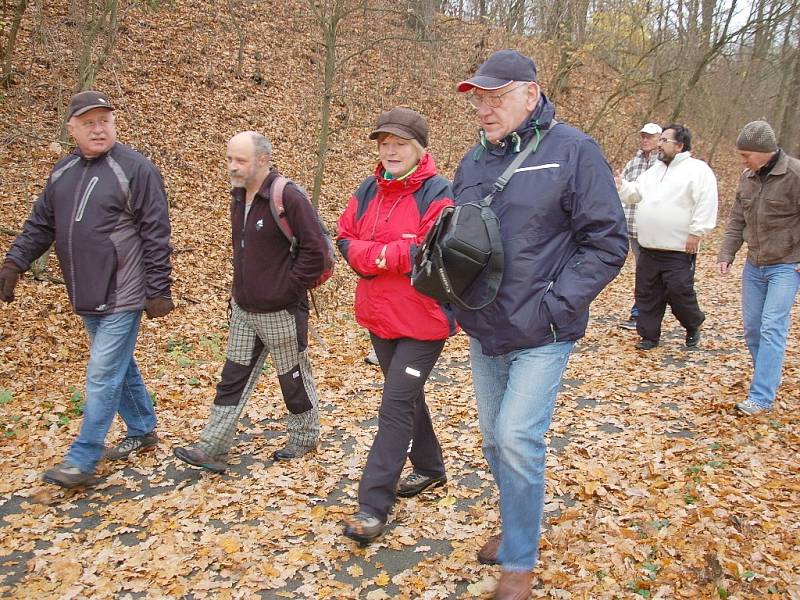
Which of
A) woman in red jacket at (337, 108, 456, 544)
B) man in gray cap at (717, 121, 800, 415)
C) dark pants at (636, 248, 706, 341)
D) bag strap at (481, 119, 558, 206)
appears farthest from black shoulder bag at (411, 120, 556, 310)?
dark pants at (636, 248, 706, 341)

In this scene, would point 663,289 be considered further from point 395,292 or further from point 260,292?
point 260,292

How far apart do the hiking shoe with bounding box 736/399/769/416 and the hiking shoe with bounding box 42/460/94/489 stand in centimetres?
521

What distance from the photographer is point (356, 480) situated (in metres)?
4.93

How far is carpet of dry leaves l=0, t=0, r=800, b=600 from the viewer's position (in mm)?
3711

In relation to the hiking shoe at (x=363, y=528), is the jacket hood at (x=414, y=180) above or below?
above

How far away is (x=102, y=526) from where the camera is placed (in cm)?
431

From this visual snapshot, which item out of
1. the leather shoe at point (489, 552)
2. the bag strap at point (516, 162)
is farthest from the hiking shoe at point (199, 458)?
the bag strap at point (516, 162)

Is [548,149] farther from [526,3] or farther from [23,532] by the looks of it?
[526,3]

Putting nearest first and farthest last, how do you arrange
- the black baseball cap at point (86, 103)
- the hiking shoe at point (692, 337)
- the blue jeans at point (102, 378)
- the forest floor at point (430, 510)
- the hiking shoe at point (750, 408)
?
the forest floor at point (430, 510) → the black baseball cap at point (86, 103) → the blue jeans at point (102, 378) → the hiking shoe at point (750, 408) → the hiking shoe at point (692, 337)

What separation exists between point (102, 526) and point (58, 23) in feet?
46.2

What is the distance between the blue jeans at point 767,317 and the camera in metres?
5.66

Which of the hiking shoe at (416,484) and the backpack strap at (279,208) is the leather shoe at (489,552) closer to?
the hiking shoe at (416,484)

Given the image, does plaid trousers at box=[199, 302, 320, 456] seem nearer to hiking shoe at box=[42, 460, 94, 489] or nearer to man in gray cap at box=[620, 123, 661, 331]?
hiking shoe at box=[42, 460, 94, 489]

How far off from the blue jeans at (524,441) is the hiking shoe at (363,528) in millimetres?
844
